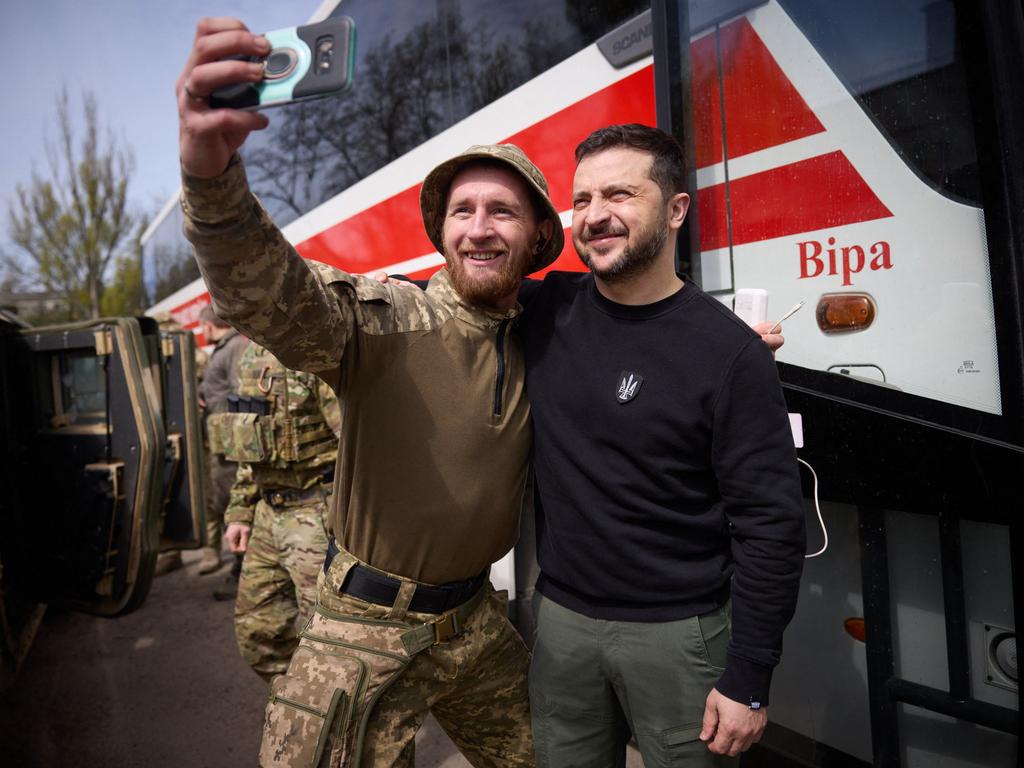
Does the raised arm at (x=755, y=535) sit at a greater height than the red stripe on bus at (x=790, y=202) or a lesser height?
lesser

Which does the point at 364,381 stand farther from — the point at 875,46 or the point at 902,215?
the point at 875,46

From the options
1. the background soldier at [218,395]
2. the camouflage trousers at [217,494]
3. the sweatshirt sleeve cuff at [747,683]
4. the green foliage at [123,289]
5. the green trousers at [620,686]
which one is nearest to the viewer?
the sweatshirt sleeve cuff at [747,683]

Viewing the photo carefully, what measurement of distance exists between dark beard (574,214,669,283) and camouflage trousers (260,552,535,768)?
2.65ft

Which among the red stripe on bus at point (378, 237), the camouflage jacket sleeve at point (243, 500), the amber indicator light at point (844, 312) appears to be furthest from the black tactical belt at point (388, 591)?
the red stripe on bus at point (378, 237)

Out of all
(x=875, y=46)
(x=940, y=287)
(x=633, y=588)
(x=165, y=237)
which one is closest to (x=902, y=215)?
(x=940, y=287)

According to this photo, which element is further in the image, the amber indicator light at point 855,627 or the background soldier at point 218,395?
the background soldier at point 218,395

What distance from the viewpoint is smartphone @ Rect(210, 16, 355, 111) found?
2.93 feet

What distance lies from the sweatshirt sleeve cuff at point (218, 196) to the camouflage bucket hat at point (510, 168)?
0.63 metres

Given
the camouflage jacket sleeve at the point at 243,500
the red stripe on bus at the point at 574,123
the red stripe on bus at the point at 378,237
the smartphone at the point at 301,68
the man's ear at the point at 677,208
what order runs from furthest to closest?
the red stripe on bus at the point at 378,237 < the camouflage jacket sleeve at the point at 243,500 < the red stripe on bus at the point at 574,123 < the man's ear at the point at 677,208 < the smartphone at the point at 301,68

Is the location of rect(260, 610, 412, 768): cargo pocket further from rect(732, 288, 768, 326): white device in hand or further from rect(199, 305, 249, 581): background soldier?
rect(199, 305, 249, 581): background soldier

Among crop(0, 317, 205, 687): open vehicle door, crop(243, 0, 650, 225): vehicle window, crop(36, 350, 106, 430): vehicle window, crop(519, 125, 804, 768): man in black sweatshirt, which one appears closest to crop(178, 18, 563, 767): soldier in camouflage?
crop(519, 125, 804, 768): man in black sweatshirt

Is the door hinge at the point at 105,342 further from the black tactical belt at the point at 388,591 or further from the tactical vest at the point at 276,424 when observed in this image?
the black tactical belt at the point at 388,591

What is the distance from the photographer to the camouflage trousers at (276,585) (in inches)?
112

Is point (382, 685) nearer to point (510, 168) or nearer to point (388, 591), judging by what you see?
point (388, 591)
